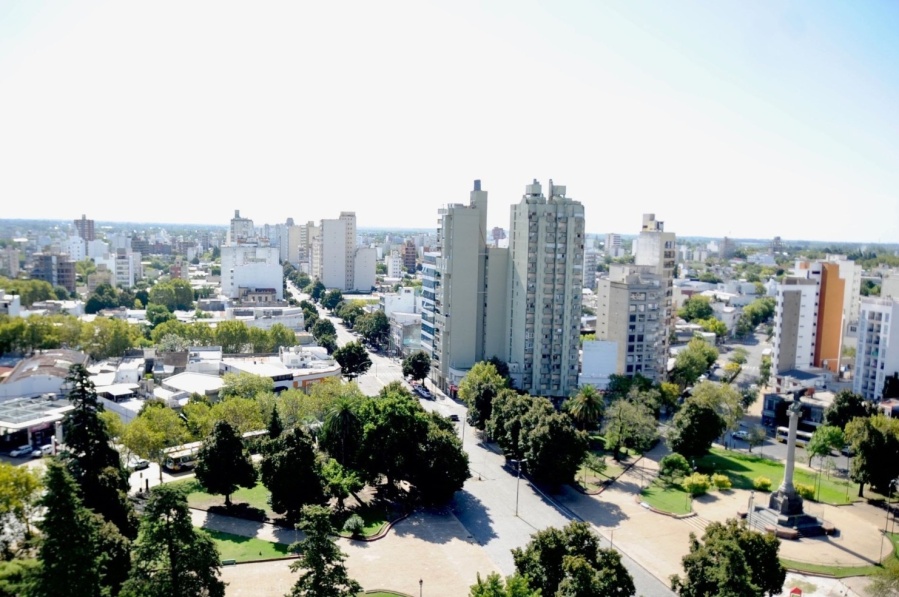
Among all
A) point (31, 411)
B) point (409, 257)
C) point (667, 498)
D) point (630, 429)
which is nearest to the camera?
point (667, 498)

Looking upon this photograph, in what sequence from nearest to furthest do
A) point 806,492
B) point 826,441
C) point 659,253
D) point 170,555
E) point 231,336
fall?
point 170,555 < point 806,492 < point 826,441 < point 659,253 < point 231,336

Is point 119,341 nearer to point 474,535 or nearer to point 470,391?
point 470,391

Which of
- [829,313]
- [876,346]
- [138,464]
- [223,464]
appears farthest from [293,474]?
[829,313]

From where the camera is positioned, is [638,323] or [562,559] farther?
[638,323]

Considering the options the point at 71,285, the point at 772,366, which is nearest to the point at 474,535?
the point at 772,366

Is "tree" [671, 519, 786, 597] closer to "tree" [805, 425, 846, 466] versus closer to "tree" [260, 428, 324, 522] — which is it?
"tree" [260, 428, 324, 522]

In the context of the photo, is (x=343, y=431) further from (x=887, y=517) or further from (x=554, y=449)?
(x=887, y=517)
